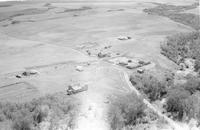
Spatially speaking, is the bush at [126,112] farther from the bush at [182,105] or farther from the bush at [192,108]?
the bush at [192,108]

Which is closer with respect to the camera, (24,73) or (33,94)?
(33,94)

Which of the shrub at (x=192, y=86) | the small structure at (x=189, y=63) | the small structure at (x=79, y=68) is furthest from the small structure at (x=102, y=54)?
the shrub at (x=192, y=86)

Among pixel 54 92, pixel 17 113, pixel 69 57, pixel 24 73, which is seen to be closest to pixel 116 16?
pixel 69 57

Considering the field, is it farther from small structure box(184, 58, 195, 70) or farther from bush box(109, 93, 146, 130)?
small structure box(184, 58, 195, 70)

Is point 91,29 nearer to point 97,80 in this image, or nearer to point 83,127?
point 97,80

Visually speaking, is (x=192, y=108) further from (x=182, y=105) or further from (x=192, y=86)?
(x=192, y=86)

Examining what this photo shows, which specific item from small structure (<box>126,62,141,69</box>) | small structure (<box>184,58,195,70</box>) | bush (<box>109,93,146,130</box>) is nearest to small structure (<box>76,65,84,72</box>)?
small structure (<box>126,62,141,69</box>)
